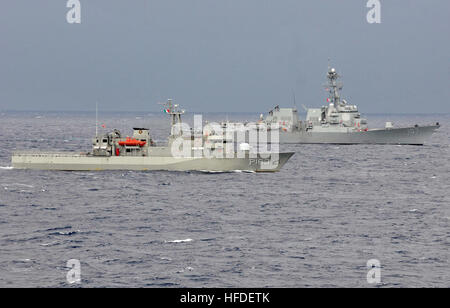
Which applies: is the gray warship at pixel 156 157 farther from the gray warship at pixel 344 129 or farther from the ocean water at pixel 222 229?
the gray warship at pixel 344 129

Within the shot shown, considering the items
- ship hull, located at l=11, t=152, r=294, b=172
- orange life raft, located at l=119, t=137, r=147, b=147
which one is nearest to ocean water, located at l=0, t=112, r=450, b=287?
ship hull, located at l=11, t=152, r=294, b=172

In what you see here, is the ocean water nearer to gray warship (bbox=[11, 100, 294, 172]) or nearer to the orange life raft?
gray warship (bbox=[11, 100, 294, 172])

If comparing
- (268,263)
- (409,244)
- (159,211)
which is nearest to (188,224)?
(159,211)

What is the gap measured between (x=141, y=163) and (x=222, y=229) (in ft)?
82.4

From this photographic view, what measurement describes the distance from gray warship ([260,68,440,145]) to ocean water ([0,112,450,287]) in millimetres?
41853

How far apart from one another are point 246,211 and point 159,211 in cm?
536

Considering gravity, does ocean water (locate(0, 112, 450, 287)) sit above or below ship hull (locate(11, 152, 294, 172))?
below

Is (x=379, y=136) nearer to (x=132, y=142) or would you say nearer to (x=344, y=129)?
(x=344, y=129)

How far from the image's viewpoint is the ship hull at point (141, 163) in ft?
171

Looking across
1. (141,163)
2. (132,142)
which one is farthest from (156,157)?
(132,142)

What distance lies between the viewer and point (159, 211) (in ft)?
114

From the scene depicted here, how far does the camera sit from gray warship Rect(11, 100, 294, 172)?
171 feet

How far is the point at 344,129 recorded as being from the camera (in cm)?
9431
